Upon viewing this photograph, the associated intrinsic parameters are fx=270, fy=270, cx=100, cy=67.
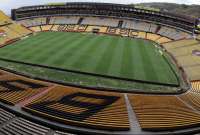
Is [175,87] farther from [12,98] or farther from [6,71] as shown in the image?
[6,71]

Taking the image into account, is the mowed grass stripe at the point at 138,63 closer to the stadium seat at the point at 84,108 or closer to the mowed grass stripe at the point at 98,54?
the mowed grass stripe at the point at 98,54

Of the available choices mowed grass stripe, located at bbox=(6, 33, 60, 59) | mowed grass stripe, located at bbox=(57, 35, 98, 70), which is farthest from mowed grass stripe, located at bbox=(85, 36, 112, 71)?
mowed grass stripe, located at bbox=(6, 33, 60, 59)

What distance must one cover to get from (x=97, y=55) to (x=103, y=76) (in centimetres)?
1233

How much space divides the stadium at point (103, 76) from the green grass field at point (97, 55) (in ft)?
0.58

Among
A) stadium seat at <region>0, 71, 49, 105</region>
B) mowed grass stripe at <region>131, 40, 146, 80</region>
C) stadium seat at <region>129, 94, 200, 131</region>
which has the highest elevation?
mowed grass stripe at <region>131, 40, 146, 80</region>

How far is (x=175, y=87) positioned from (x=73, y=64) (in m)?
17.7

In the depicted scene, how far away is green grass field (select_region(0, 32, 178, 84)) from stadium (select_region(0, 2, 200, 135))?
0.58 ft

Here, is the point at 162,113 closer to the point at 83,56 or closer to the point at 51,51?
the point at 83,56

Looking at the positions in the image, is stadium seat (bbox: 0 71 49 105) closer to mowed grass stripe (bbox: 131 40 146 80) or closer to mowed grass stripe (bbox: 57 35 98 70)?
mowed grass stripe (bbox: 57 35 98 70)

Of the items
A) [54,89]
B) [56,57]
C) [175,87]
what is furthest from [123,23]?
[54,89]

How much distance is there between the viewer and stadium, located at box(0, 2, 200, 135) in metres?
25.3

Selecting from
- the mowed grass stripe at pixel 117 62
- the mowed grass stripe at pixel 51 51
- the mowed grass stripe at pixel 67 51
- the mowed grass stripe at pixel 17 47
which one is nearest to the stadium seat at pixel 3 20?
the mowed grass stripe at pixel 17 47

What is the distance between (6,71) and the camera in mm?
43000

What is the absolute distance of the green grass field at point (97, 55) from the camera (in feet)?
148
